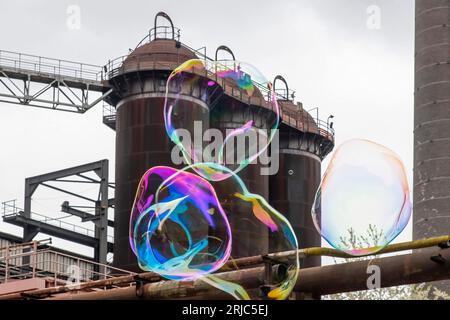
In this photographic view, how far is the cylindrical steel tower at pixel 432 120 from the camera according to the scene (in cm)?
Result: 5088

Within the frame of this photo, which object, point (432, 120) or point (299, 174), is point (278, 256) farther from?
point (299, 174)

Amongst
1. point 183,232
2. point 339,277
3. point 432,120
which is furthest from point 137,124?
point 339,277

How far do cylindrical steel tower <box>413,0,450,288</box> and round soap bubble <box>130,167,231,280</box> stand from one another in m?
31.0

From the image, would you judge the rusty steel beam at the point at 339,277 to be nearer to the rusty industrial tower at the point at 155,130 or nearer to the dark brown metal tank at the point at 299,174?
the rusty industrial tower at the point at 155,130

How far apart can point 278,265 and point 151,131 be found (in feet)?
107

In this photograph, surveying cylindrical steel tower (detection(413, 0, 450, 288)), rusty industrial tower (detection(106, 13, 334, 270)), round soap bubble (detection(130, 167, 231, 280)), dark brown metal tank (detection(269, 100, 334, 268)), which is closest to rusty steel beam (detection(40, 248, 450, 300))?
round soap bubble (detection(130, 167, 231, 280))

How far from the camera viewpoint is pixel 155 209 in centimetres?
2036

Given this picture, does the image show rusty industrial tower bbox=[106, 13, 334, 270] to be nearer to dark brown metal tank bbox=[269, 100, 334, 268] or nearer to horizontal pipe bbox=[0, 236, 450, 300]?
dark brown metal tank bbox=[269, 100, 334, 268]

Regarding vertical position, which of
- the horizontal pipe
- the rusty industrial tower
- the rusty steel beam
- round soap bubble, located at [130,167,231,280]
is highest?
the rusty industrial tower

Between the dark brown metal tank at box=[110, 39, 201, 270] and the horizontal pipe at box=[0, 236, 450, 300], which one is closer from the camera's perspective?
the horizontal pipe at box=[0, 236, 450, 300]

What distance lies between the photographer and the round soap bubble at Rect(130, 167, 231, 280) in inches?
760

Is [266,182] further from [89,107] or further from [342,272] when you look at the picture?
[342,272]

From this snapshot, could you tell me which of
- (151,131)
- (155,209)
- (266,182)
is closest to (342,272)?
(155,209)

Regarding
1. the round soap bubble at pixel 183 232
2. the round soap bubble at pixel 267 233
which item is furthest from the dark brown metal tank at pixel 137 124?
the round soap bubble at pixel 267 233
